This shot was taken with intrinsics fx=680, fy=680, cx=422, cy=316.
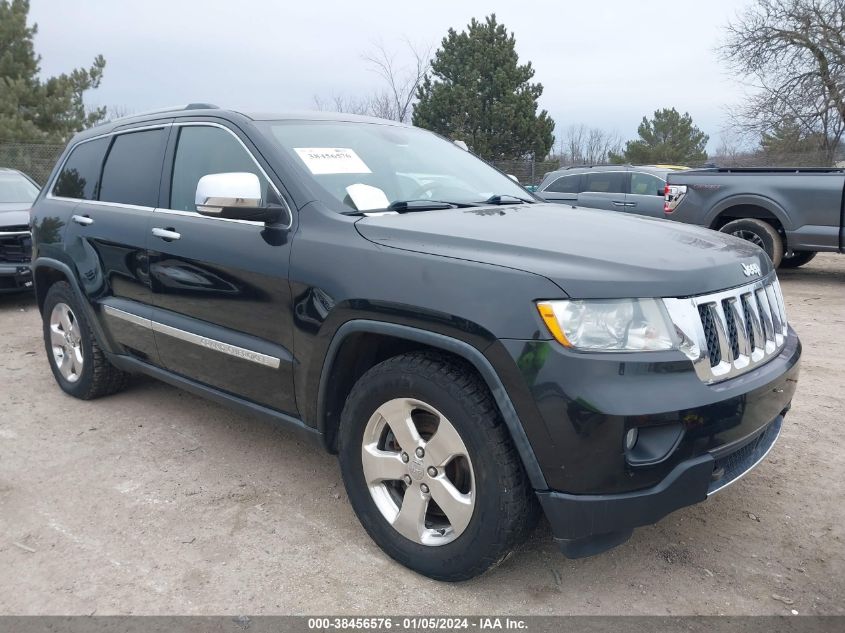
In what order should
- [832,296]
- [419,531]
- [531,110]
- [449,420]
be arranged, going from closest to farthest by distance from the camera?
1. [449,420]
2. [419,531]
3. [832,296]
4. [531,110]

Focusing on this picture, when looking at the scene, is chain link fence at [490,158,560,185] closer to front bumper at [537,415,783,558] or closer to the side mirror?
the side mirror

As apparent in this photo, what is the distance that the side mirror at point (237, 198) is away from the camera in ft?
9.18

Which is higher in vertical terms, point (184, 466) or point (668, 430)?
point (668, 430)

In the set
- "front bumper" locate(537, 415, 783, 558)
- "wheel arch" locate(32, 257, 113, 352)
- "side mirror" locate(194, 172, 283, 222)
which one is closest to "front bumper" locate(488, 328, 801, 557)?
"front bumper" locate(537, 415, 783, 558)

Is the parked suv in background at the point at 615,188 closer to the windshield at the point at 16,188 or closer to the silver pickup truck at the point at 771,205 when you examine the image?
the silver pickup truck at the point at 771,205

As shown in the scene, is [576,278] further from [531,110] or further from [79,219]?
[531,110]

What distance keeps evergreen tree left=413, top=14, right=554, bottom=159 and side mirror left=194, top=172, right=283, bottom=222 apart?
999 inches

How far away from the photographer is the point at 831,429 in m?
3.90

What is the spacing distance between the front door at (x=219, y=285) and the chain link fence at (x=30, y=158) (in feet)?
53.7

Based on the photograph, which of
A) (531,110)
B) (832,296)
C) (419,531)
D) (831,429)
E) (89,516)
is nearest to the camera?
(419,531)

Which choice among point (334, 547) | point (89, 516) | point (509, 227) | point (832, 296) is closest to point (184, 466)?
point (89, 516)

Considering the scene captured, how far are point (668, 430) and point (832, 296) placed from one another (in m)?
7.11

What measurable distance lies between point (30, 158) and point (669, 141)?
114 feet

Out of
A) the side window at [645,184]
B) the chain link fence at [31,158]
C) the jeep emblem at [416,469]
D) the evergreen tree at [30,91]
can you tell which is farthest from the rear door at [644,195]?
the evergreen tree at [30,91]
